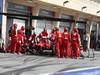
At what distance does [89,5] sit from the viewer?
3372 centimetres

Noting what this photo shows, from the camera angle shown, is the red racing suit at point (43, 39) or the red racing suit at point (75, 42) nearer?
the red racing suit at point (75, 42)

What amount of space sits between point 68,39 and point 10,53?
12.1 feet

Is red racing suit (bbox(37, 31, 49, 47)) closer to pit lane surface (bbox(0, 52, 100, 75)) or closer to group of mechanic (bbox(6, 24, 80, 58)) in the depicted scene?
group of mechanic (bbox(6, 24, 80, 58))

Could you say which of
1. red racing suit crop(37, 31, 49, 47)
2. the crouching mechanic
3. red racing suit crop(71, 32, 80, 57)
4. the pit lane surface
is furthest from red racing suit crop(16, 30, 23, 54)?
the pit lane surface

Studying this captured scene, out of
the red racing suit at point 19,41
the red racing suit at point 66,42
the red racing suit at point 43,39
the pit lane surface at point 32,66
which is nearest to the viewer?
the pit lane surface at point 32,66

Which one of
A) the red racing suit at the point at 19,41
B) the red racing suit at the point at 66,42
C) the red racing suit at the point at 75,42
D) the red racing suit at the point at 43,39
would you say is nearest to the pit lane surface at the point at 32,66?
the red racing suit at the point at 66,42

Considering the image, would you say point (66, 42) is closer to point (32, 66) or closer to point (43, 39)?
point (43, 39)

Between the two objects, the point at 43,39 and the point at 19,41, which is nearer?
the point at 19,41

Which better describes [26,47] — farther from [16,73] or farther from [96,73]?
[96,73]

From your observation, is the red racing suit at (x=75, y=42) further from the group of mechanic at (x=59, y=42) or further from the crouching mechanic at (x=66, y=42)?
the crouching mechanic at (x=66, y=42)

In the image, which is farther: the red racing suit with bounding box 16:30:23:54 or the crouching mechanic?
the red racing suit with bounding box 16:30:23:54

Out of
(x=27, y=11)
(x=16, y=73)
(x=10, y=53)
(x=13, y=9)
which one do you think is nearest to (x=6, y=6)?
(x=13, y=9)

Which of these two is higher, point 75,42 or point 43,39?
point 43,39

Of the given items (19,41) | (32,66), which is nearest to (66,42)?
(19,41)
